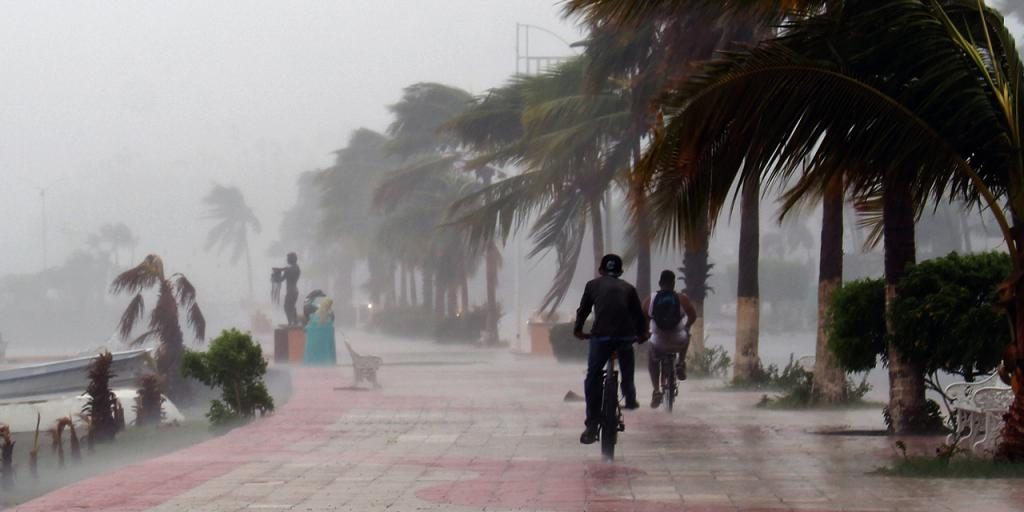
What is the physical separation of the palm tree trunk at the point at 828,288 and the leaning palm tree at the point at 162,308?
34.7 feet

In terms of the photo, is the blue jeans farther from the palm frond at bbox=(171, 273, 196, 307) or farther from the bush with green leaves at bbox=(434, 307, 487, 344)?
the bush with green leaves at bbox=(434, 307, 487, 344)

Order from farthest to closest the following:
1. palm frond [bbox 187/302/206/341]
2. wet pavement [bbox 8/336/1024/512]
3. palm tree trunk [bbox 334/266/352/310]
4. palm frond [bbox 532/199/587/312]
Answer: palm tree trunk [bbox 334/266/352/310] → palm frond [bbox 532/199/587/312] → palm frond [bbox 187/302/206/341] → wet pavement [bbox 8/336/1024/512]

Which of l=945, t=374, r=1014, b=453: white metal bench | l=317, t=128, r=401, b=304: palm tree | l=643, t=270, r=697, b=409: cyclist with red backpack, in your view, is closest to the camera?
l=945, t=374, r=1014, b=453: white metal bench

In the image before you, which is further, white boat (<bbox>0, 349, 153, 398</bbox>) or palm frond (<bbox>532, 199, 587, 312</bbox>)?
palm frond (<bbox>532, 199, 587, 312</bbox>)

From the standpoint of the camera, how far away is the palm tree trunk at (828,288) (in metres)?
17.3

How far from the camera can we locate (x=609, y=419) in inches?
464

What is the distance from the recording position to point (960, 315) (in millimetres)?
11820

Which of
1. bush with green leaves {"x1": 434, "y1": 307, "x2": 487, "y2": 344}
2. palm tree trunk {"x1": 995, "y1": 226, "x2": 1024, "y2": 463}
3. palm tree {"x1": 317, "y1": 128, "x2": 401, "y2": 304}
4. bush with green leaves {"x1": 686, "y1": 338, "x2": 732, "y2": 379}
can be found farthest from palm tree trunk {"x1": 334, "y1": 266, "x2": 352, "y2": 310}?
palm tree trunk {"x1": 995, "y1": 226, "x2": 1024, "y2": 463}

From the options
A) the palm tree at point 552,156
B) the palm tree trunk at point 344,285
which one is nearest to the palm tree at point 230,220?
the palm tree trunk at point 344,285

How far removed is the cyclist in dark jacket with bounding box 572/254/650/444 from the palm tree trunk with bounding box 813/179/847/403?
17.9ft

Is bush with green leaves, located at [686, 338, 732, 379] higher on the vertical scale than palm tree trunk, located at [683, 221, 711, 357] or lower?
lower

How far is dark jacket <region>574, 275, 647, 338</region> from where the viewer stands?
39.5 ft

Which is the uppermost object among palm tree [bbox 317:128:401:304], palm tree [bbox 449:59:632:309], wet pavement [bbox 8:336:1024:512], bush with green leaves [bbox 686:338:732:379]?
palm tree [bbox 317:128:401:304]

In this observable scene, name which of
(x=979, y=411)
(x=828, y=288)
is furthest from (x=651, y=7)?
(x=828, y=288)
